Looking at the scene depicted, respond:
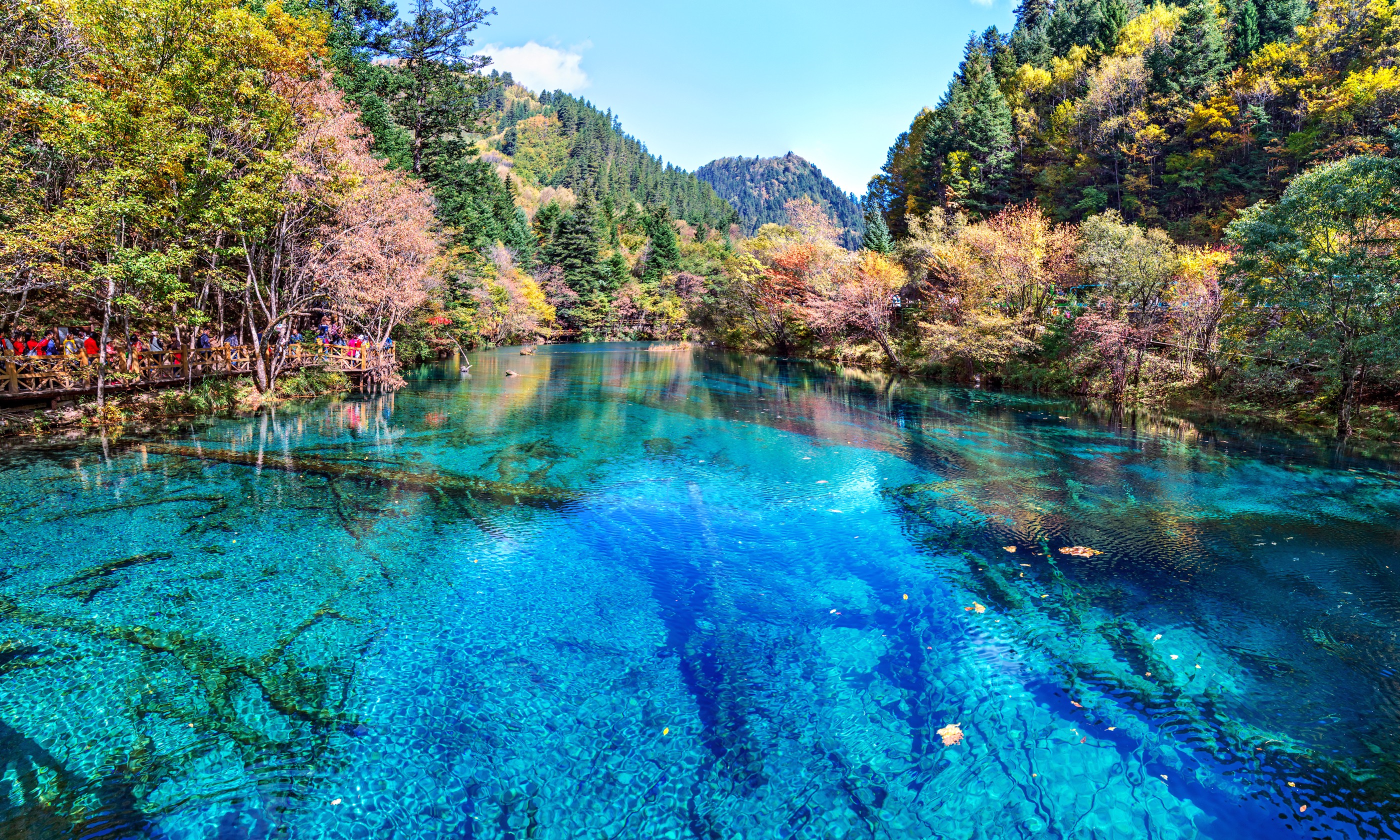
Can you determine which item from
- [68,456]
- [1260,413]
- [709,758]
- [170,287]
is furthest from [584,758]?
[1260,413]

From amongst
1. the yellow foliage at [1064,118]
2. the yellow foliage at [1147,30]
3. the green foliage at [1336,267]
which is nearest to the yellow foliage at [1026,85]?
the yellow foliage at [1147,30]

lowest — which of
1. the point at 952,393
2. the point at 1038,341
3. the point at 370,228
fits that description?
the point at 952,393

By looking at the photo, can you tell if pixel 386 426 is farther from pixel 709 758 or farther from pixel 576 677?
pixel 709 758

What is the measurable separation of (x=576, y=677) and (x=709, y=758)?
167 cm

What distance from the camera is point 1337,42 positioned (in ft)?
103

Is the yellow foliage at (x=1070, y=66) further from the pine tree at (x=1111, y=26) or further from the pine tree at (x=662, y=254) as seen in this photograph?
the pine tree at (x=662, y=254)

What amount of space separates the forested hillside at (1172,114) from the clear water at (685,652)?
26.3 metres

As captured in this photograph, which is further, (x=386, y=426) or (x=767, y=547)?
(x=386, y=426)

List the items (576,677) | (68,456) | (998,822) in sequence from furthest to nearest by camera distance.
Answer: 1. (68,456)
2. (576,677)
3. (998,822)

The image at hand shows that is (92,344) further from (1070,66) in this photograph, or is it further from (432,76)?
(1070,66)

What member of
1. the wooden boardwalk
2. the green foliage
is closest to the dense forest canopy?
the green foliage

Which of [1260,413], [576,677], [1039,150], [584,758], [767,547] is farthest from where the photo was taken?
[1039,150]

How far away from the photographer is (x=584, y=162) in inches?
4547

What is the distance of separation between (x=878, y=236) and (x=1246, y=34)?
23.7 meters
